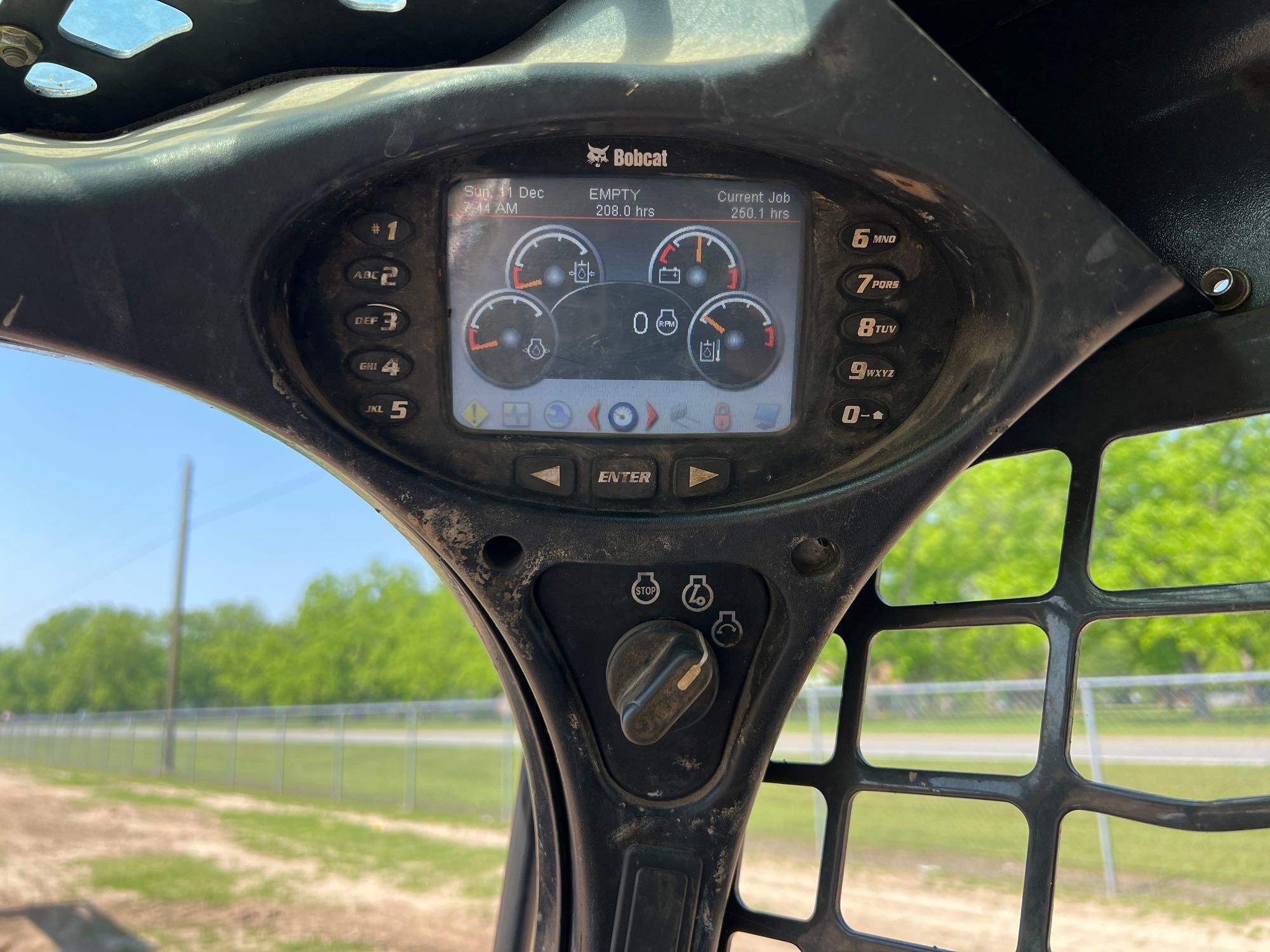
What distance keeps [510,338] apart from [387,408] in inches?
4.1

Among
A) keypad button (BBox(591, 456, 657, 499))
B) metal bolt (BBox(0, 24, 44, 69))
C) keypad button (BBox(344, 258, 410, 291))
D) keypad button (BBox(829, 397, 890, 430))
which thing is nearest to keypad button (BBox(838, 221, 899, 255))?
keypad button (BBox(829, 397, 890, 430))

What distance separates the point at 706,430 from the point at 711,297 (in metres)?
0.10

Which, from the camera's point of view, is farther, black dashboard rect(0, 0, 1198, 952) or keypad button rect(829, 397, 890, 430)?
keypad button rect(829, 397, 890, 430)

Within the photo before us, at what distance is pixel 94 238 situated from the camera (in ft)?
2.01

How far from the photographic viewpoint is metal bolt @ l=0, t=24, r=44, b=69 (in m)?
0.65

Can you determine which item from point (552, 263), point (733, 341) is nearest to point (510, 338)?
point (552, 263)

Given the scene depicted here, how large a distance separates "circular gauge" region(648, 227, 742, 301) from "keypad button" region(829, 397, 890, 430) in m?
0.12

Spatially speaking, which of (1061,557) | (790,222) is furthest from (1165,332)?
(790,222)

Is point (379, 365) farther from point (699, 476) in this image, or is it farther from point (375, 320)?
point (699, 476)

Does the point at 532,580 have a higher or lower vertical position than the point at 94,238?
lower

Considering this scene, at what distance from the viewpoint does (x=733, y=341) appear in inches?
27.9

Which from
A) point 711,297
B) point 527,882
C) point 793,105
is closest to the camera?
point 793,105

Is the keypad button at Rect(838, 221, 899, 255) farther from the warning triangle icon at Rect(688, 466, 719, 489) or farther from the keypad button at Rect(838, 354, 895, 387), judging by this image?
the warning triangle icon at Rect(688, 466, 719, 489)

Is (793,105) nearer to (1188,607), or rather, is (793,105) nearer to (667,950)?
(1188,607)
